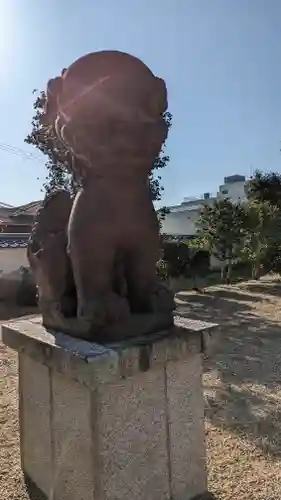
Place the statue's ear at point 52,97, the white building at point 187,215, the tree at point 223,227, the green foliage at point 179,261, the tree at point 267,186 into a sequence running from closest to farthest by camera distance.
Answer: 1. the statue's ear at point 52,97
2. the tree at point 223,227
3. the green foliage at point 179,261
4. the tree at point 267,186
5. the white building at point 187,215

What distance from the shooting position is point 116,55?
1429mm

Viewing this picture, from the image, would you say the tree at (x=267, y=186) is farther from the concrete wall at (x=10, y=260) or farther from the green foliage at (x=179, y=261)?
the concrete wall at (x=10, y=260)

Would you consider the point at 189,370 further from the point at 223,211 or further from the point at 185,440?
the point at 223,211

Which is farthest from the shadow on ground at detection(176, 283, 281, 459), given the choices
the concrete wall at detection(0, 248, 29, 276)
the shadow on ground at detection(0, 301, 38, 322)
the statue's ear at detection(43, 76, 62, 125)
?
the concrete wall at detection(0, 248, 29, 276)

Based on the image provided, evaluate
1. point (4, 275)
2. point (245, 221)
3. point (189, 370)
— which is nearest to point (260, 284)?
point (245, 221)

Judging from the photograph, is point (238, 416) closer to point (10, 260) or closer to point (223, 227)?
point (223, 227)

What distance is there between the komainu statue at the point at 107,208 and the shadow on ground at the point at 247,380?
3.58ft

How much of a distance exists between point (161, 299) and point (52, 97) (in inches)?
35.1

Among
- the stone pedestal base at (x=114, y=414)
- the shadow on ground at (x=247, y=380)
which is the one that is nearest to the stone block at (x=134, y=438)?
the stone pedestal base at (x=114, y=414)

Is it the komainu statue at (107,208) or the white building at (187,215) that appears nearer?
the komainu statue at (107,208)

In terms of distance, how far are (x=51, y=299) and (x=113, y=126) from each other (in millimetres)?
733

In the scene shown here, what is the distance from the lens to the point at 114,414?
142 centimetres

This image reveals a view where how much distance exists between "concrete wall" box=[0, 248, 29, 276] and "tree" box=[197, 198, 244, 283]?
12.6 feet

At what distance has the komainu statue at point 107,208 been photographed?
143 centimetres
